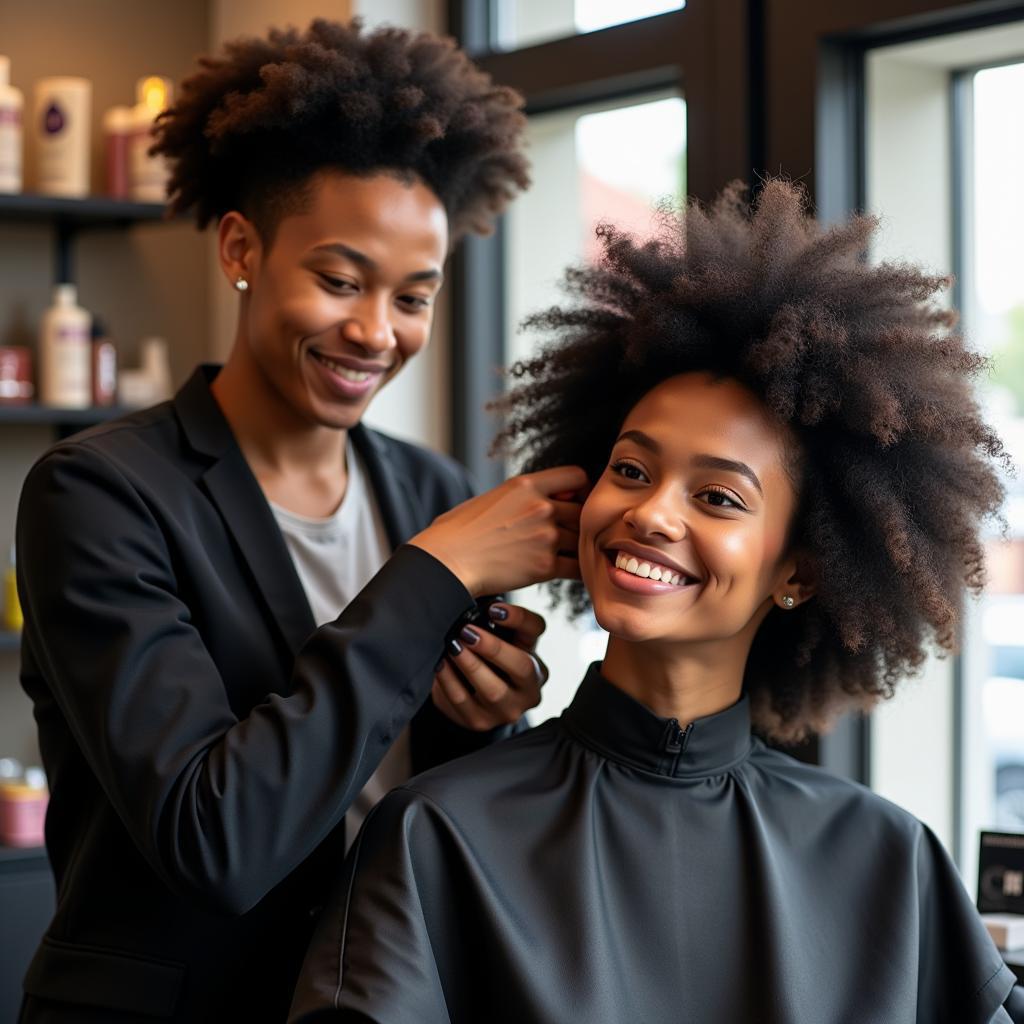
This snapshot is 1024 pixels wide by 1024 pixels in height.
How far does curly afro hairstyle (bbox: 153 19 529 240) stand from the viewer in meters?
1.85

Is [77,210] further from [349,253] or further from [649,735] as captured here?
[649,735]

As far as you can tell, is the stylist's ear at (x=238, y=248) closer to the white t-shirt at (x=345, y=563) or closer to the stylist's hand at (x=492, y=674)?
the white t-shirt at (x=345, y=563)

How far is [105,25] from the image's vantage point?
359 cm

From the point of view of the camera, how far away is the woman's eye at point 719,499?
5.29ft

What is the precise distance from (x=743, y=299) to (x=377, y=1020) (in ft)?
2.80

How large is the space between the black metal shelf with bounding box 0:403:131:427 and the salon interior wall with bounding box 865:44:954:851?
66.3 inches

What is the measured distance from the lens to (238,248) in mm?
1947

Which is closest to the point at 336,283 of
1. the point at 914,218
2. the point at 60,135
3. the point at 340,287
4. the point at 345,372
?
the point at 340,287

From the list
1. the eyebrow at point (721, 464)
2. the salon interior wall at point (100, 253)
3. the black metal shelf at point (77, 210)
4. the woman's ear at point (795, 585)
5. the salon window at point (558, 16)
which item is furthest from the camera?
the salon interior wall at point (100, 253)

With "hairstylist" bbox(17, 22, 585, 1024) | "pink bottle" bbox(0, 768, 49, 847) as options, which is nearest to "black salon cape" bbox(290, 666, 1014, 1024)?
"hairstylist" bbox(17, 22, 585, 1024)

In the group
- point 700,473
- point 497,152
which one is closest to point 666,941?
point 700,473

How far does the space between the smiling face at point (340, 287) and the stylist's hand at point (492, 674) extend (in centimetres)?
35

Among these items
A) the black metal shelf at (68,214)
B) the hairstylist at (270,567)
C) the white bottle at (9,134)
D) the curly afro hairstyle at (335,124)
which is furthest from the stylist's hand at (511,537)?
the white bottle at (9,134)

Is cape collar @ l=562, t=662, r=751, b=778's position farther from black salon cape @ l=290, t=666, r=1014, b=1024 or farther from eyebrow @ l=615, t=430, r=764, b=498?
eyebrow @ l=615, t=430, r=764, b=498
